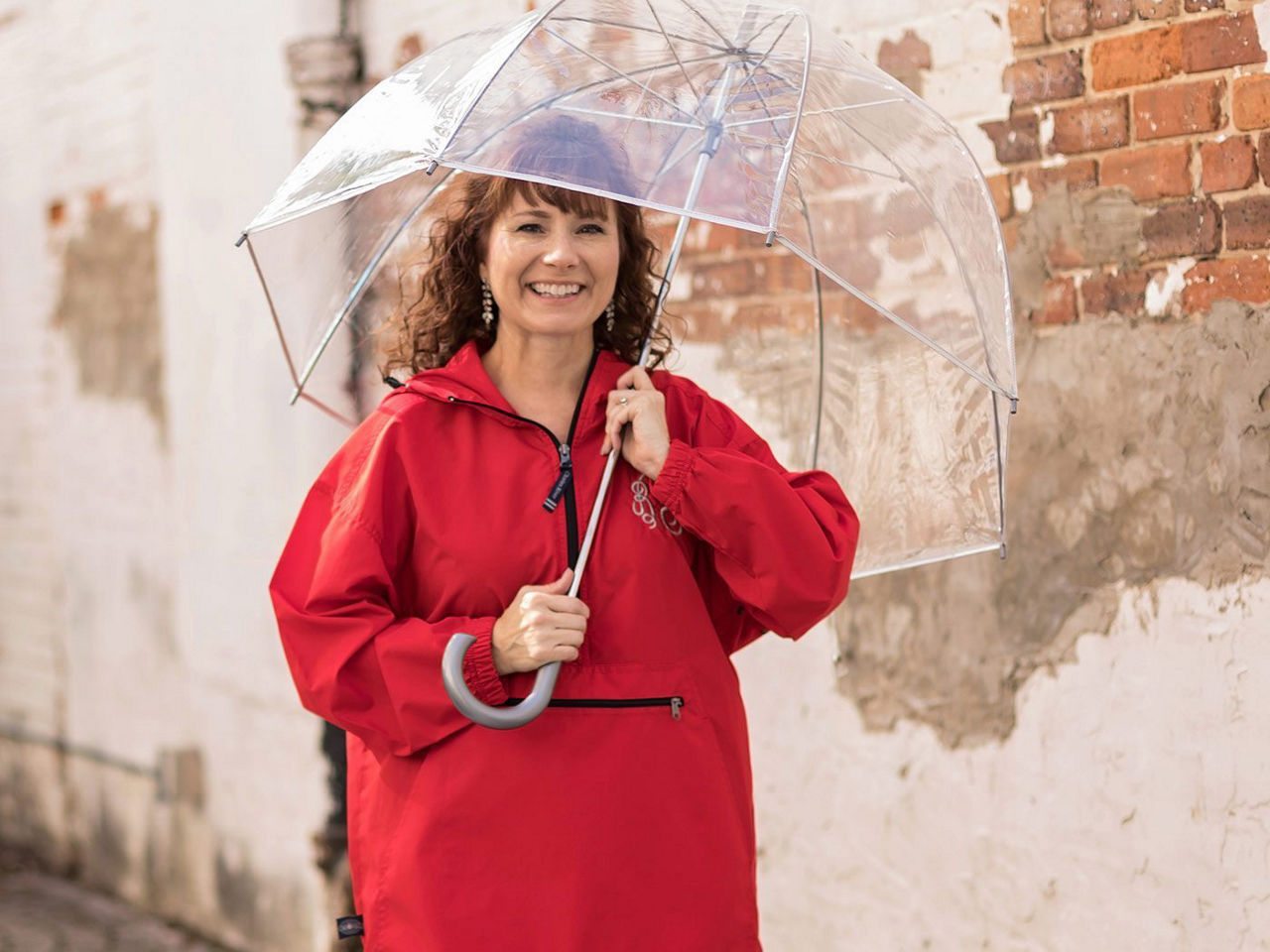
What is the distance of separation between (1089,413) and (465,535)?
134cm

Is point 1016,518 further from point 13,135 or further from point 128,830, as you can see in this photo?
point 13,135

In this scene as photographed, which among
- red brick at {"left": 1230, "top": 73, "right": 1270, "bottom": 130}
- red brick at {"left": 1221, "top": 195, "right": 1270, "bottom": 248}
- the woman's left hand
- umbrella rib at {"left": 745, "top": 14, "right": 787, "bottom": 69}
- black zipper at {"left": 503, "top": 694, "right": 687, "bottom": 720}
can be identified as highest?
umbrella rib at {"left": 745, "top": 14, "right": 787, "bottom": 69}

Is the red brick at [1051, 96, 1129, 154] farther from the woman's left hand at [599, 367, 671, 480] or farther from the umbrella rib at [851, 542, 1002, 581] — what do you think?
the woman's left hand at [599, 367, 671, 480]

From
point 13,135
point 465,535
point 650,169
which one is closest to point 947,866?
point 465,535

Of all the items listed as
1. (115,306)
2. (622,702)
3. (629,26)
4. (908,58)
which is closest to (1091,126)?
(908,58)

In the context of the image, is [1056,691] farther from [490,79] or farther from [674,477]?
[490,79]

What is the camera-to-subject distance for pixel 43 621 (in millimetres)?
6477

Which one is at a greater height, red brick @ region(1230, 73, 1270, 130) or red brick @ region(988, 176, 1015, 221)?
red brick @ region(1230, 73, 1270, 130)

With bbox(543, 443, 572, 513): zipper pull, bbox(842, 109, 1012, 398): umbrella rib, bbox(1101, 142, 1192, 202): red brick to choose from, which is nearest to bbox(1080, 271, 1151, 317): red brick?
bbox(1101, 142, 1192, 202): red brick

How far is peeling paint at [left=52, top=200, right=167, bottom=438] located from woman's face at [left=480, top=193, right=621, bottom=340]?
11.4ft

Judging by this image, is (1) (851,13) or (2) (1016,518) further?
(1) (851,13)

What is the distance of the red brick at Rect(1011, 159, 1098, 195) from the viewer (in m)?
3.13

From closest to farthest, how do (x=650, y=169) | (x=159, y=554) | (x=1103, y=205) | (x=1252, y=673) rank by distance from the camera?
(x=650, y=169) → (x=1252, y=673) → (x=1103, y=205) → (x=159, y=554)

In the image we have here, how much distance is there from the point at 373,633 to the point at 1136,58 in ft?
5.64
